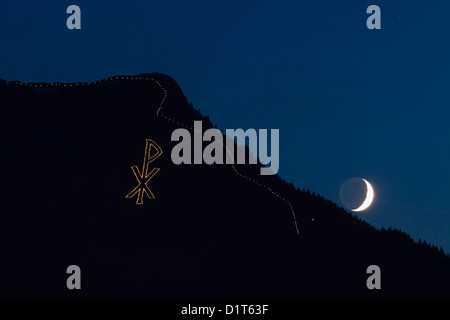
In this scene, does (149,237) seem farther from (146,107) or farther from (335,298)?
(146,107)

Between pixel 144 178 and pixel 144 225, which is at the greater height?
pixel 144 178

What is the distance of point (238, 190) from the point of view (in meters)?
37.9

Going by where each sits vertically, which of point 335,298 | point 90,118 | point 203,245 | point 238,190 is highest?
point 90,118

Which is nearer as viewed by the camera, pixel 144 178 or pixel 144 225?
pixel 144 225

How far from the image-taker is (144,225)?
32438mm

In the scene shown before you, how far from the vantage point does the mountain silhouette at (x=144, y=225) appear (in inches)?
→ 1185

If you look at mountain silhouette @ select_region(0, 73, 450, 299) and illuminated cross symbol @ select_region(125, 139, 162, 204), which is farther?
illuminated cross symbol @ select_region(125, 139, 162, 204)

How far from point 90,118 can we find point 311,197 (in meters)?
22.0

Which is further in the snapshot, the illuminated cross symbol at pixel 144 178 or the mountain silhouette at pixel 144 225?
the illuminated cross symbol at pixel 144 178

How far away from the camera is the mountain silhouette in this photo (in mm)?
30109
